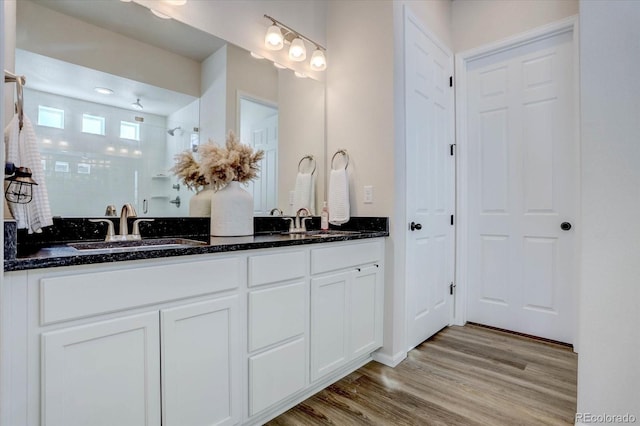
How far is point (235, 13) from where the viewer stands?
206cm

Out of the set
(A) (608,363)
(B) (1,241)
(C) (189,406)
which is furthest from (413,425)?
(B) (1,241)

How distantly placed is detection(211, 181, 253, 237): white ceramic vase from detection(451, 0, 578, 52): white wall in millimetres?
2415

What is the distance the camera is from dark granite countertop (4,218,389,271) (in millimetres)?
940

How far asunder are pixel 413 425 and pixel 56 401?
141 cm

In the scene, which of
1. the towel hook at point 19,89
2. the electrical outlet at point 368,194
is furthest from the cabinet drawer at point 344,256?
the towel hook at point 19,89

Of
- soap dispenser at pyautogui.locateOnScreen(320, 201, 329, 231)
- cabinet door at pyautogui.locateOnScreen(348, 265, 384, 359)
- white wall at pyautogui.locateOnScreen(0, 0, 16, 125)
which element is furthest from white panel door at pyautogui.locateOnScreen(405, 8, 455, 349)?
white wall at pyautogui.locateOnScreen(0, 0, 16, 125)

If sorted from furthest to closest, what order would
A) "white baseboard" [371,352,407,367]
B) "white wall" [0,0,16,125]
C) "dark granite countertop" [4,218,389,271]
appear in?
1. "white baseboard" [371,352,407,367]
2. "white wall" [0,0,16,125]
3. "dark granite countertop" [4,218,389,271]

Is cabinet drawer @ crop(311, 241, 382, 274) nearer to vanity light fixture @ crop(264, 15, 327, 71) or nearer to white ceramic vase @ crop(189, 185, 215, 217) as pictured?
white ceramic vase @ crop(189, 185, 215, 217)

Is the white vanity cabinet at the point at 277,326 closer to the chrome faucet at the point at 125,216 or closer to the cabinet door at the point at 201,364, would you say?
the cabinet door at the point at 201,364

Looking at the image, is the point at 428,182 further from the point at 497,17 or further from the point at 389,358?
the point at 497,17

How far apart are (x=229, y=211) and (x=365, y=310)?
40.2 inches

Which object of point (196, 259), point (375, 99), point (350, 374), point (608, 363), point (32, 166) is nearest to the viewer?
point (32, 166)

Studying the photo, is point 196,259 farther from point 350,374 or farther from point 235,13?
point 235,13

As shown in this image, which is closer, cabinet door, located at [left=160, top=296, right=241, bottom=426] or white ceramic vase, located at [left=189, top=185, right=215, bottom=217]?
cabinet door, located at [left=160, top=296, right=241, bottom=426]
